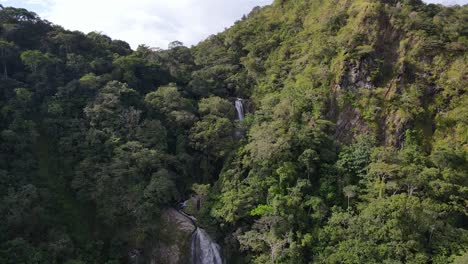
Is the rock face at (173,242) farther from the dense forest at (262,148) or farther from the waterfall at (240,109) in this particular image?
the waterfall at (240,109)

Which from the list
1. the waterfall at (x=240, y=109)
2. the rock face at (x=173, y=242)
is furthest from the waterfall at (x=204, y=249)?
the waterfall at (x=240, y=109)

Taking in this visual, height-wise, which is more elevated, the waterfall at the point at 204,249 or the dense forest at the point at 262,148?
the dense forest at the point at 262,148

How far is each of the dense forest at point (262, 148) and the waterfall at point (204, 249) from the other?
2.21 ft

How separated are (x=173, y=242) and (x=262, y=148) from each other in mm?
10045

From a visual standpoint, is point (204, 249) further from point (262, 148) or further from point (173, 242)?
point (262, 148)

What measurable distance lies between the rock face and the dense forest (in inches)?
24.1

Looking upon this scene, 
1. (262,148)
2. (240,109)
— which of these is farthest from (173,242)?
(240,109)

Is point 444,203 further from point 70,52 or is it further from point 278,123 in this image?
→ point 70,52

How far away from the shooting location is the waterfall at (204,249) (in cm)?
3067

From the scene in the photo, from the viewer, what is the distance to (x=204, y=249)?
1217 inches

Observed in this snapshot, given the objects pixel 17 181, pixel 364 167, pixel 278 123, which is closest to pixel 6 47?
pixel 17 181

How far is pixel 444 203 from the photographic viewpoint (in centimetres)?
2861

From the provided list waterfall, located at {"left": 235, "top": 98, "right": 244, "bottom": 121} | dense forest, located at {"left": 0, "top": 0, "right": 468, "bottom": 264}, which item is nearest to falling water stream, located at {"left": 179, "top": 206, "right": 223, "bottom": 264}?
dense forest, located at {"left": 0, "top": 0, "right": 468, "bottom": 264}

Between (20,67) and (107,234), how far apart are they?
66.0 ft
